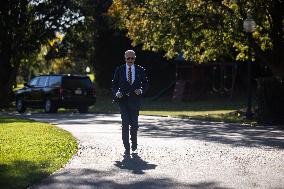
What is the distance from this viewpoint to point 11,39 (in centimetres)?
3453

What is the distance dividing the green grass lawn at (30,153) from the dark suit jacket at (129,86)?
4.61 feet

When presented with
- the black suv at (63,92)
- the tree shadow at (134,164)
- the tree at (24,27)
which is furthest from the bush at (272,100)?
the tree at (24,27)

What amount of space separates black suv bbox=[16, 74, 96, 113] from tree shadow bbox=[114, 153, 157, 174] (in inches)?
595

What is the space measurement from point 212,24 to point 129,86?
1338 centimetres

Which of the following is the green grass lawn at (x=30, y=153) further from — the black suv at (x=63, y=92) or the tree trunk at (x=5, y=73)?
the tree trunk at (x=5, y=73)

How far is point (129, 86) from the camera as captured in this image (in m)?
10.3

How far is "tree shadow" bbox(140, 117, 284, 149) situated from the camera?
12.8 m

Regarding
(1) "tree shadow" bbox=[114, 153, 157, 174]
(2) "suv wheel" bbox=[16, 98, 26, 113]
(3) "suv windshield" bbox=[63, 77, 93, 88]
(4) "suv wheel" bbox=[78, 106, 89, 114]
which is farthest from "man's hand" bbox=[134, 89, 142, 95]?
(2) "suv wheel" bbox=[16, 98, 26, 113]

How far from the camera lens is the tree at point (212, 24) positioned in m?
22.4

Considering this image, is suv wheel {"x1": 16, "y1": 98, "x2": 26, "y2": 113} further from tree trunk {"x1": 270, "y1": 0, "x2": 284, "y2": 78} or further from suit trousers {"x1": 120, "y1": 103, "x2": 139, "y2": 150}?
suit trousers {"x1": 120, "y1": 103, "x2": 139, "y2": 150}

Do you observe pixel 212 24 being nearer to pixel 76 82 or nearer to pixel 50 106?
pixel 76 82

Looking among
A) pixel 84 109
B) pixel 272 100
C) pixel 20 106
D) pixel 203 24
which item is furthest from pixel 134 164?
pixel 20 106

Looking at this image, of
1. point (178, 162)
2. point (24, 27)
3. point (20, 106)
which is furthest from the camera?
point (24, 27)

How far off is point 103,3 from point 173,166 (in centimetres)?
3327
